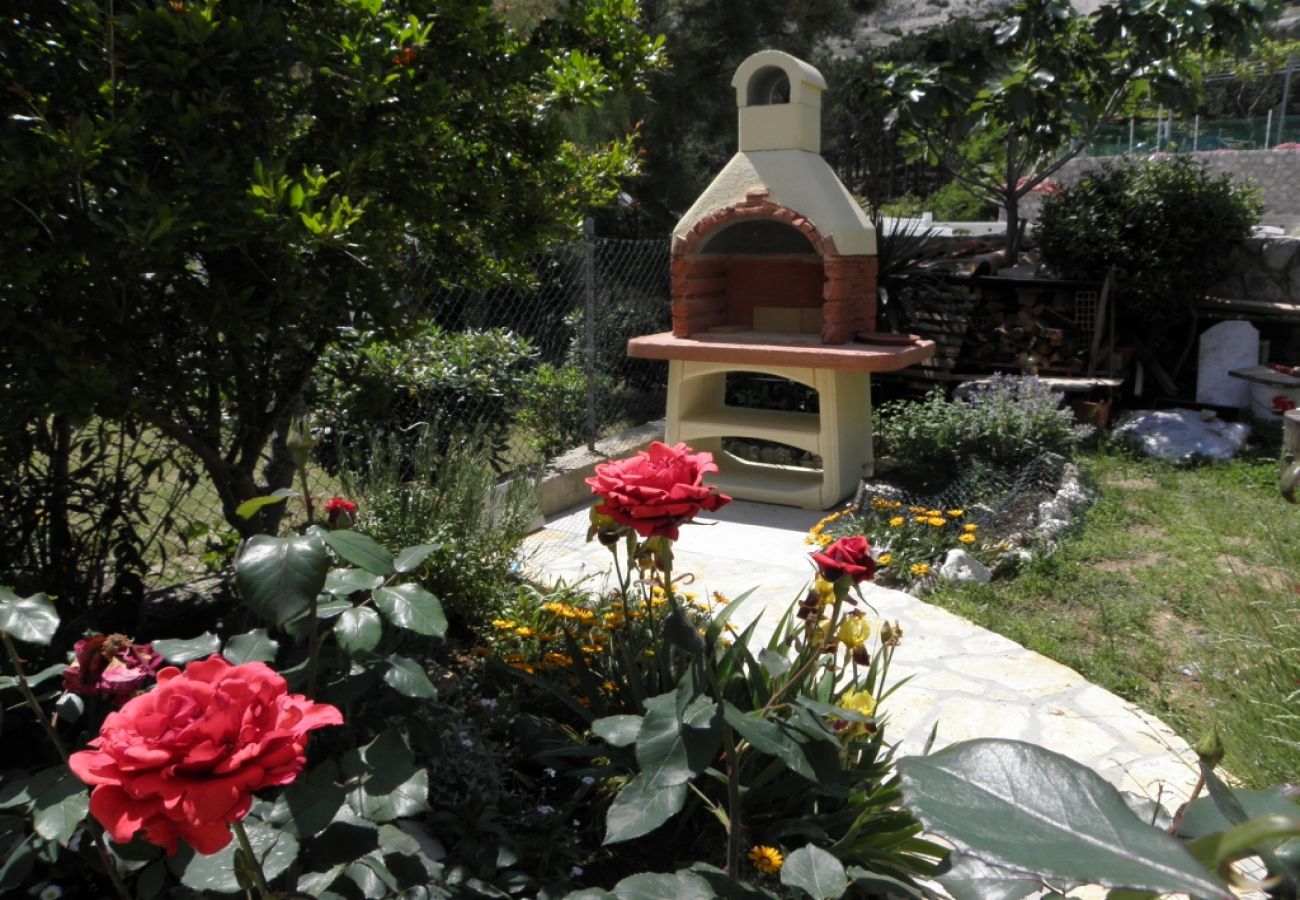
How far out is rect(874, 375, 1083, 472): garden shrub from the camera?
19.5ft

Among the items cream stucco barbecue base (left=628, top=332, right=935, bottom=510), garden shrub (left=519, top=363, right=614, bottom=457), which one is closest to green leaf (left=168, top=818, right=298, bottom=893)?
cream stucco barbecue base (left=628, top=332, right=935, bottom=510)

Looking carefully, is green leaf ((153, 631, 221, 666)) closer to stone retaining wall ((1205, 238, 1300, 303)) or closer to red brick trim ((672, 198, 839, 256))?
red brick trim ((672, 198, 839, 256))

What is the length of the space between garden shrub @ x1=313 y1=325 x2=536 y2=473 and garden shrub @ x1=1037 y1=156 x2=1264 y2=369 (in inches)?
178

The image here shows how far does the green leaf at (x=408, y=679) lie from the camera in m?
1.74

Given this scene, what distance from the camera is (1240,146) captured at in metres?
22.0

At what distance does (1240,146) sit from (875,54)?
1592cm

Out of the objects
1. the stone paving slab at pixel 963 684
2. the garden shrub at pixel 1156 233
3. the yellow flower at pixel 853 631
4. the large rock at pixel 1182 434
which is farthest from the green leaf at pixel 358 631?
the garden shrub at pixel 1156 233

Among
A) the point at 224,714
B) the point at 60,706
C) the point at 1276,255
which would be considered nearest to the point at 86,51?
the point at 60,706

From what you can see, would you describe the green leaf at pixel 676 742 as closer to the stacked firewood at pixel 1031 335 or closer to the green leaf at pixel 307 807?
the green leaf at pixel 307 807

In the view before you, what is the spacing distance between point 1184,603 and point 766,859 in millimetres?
3042

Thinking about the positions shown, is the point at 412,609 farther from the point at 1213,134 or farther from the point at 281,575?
the point at 1213,134

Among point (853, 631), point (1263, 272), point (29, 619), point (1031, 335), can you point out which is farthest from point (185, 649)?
point (1263, 272)

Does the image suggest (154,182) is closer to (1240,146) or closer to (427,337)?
(427,337)

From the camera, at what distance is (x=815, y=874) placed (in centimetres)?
148
